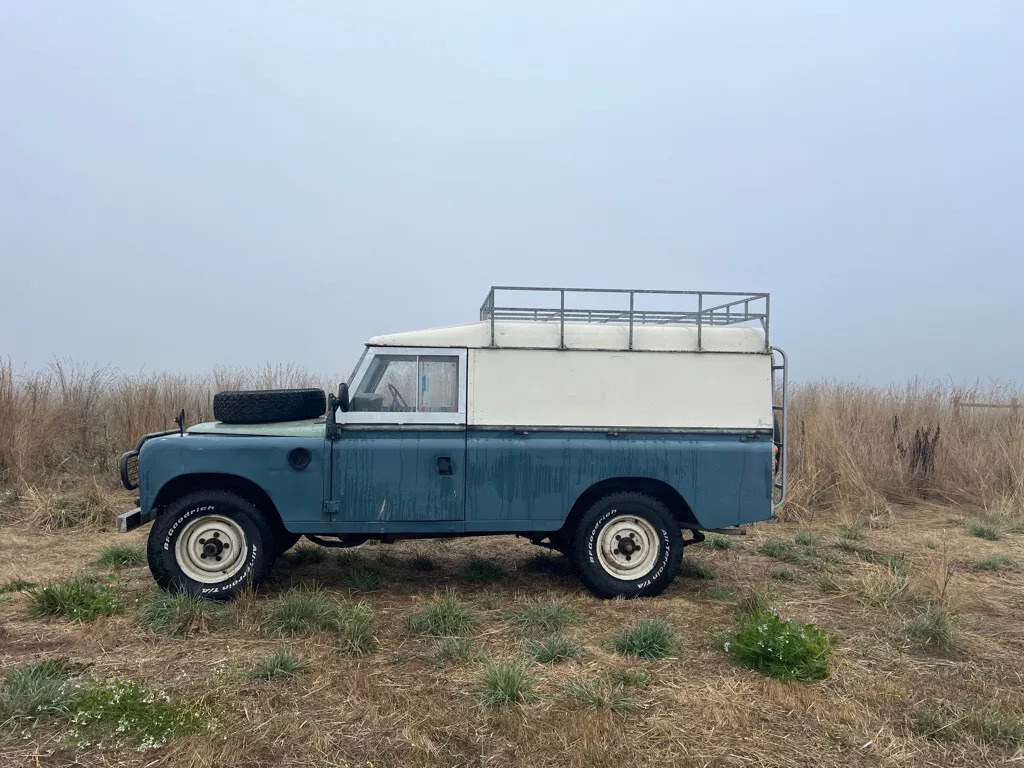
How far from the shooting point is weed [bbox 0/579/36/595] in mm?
6281

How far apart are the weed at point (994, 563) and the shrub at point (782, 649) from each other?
13.4 feet

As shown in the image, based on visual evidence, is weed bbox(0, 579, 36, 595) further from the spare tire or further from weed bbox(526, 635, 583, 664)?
weed bbox(526, 635, 583, 664)

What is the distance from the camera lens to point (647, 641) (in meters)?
4.98

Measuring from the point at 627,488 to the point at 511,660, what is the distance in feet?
6.73

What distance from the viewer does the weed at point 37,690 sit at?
388 cm

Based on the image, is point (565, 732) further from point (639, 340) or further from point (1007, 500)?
point (1007, 500)

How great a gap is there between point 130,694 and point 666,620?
12.0ft

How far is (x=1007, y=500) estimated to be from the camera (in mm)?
11023

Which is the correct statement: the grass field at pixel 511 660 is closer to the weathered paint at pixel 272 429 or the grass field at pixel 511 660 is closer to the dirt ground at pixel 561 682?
the dirt ground at pixel 561 682

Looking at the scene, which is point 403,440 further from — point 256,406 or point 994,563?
point 994,563

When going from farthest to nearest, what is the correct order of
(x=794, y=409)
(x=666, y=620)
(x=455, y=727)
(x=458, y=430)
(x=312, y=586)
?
(x=794, y=409) < (x=312, y=586) < (x=458, y=430) < (x=666, y=620) < (x=455, y=727)

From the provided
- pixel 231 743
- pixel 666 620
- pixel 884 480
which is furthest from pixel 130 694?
pixel 884 480

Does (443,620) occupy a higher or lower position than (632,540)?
lower

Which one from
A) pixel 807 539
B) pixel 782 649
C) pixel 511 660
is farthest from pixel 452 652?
pixel 807 539
